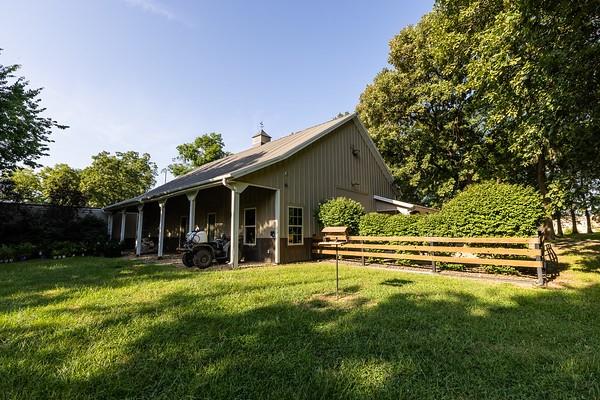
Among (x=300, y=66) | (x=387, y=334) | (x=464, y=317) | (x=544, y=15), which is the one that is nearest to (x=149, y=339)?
(x=387, y=334)

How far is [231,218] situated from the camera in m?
10.6

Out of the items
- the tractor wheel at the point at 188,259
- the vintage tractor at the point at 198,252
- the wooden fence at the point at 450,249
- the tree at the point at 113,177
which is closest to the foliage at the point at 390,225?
the wooden fence at the point at 450,249

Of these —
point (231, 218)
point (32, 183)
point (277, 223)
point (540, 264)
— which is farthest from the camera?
point (32, 183)

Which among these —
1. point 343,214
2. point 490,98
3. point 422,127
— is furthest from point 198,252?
point 422,127

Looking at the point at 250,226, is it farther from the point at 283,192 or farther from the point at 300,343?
the point at 300,343

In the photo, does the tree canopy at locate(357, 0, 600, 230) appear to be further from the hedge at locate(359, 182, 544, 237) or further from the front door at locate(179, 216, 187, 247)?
the front door at locate(179, 216, 187, 247)

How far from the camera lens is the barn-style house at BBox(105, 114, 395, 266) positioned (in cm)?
993

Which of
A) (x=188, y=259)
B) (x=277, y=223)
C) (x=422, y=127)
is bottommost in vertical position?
(x=188, y=259)

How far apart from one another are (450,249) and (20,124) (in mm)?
18608

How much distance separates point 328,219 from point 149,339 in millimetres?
8189

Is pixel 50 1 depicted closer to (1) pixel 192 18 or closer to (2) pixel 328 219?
(1) pixel 192 18

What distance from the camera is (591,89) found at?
21.7 feet

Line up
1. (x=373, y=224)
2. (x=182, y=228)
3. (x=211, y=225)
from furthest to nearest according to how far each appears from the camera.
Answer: (x=182, y=228)
(x=211, y=225)
(x=373, y=224)

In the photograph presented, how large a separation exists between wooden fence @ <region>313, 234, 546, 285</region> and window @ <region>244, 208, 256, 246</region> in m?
3.52
